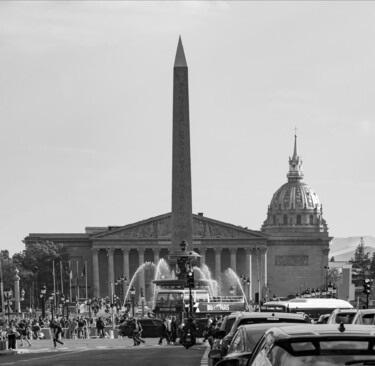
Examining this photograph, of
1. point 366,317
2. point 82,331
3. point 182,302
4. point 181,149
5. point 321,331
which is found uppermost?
point 181,149

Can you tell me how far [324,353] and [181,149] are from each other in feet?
265

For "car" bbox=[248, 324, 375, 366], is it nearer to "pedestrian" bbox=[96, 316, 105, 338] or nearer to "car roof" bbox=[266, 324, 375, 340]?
"car roof" bbox=[266, 324, 375, 340]

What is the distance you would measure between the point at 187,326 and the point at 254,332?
37304 millimetres

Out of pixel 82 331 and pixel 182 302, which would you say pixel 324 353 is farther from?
pixel 182 302

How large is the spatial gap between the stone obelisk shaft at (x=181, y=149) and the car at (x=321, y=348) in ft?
261

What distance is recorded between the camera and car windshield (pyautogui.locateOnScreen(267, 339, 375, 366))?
34.5ft

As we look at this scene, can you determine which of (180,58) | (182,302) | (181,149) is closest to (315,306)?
(182,302)

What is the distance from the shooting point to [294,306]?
161 feet

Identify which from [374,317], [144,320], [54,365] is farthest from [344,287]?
[374,317]

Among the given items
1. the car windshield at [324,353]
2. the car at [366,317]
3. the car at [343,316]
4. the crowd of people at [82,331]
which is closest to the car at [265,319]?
the car at [366,317]

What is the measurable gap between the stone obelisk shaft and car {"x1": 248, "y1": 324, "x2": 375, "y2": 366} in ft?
261

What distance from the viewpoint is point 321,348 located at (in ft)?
35.0

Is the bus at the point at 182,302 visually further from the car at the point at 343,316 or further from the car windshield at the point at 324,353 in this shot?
the car windshield at the point at 324,353

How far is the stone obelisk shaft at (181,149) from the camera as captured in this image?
90625 millimetres
